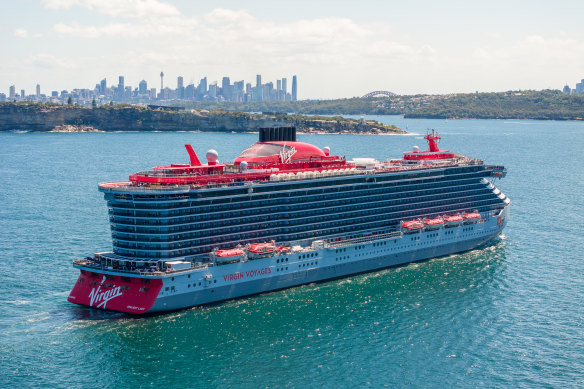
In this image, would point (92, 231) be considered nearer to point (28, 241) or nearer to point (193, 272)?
point (28, 241)

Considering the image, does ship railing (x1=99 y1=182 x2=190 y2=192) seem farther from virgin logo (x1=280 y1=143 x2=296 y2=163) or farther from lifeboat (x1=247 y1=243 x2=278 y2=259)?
virgin logo (x1=280 y1=143 x2=296 y2=163)

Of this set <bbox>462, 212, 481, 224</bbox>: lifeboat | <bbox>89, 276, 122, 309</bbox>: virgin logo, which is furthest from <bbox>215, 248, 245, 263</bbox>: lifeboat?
<bbox>462, 212, 481, 224</bbox>: lifeboat

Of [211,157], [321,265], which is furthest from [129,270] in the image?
[321,265]

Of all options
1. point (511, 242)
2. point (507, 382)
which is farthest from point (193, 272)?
point (511, 242)

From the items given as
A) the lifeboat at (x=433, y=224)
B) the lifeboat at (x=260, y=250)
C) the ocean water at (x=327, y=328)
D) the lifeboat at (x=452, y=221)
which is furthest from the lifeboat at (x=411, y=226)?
the lifeboat at (x=260, y=250)

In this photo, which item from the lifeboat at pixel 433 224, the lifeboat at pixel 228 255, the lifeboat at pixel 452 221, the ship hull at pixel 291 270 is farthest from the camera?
the lifeboat at pixel 452 221

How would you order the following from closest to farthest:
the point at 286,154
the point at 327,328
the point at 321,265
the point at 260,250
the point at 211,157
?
the point at 327,328 < the point at 260,250 < the point at 211,157 < the point at 321,265 < the point at 286,154

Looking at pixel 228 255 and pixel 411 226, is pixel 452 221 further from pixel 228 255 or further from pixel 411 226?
pixel 228 255

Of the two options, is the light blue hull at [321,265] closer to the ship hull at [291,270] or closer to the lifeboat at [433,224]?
the ship hull at [291,270]
